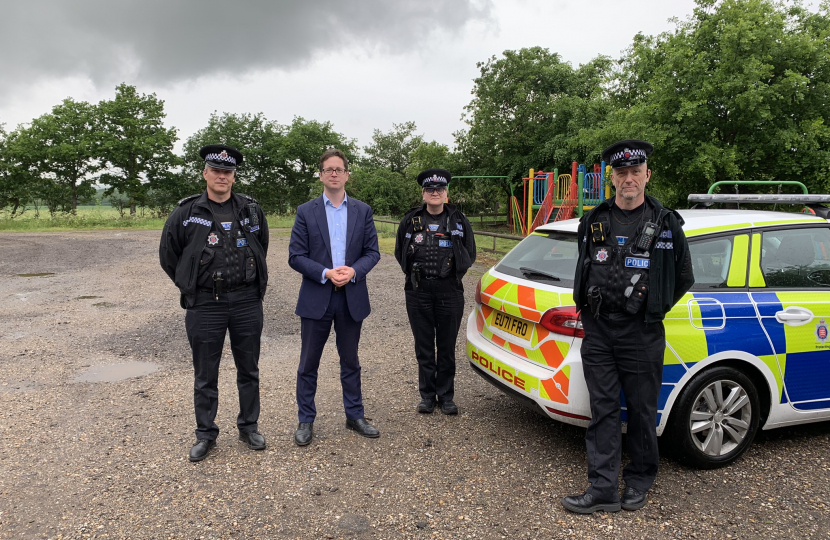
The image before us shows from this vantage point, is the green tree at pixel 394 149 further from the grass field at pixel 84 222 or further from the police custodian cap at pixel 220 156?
Answer: the police custodian cap at pixel 220 156

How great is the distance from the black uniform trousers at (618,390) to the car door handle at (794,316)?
0.96 meters

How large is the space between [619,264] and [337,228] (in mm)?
2041

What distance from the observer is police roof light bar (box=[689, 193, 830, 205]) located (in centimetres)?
431

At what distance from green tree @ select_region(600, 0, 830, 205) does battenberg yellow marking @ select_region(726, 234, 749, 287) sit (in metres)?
12.6

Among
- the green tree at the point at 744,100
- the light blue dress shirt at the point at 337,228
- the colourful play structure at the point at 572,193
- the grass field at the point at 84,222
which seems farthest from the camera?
the grass field at the point at 84,222

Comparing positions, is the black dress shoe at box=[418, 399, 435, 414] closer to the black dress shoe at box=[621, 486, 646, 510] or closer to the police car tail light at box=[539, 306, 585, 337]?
the police car tail light at box=[539, 306, 585, 337]

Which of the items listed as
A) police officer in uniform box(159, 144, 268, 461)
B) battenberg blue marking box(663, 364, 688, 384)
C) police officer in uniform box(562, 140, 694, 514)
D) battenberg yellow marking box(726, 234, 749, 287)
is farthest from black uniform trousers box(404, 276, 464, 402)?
battenberg yellow marking box(726, 234, 749, 287)

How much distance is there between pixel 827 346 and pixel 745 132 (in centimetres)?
1428

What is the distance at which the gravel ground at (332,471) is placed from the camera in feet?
9.52

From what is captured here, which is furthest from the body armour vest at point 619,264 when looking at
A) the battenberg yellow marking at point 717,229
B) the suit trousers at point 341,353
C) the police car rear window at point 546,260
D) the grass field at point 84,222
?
the grass field at point 84,222

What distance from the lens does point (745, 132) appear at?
50.8 feet

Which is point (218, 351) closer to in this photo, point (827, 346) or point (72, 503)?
point (72, 503)

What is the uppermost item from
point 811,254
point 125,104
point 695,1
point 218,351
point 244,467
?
point 125,104

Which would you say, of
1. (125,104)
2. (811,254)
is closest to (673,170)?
(811,254)
